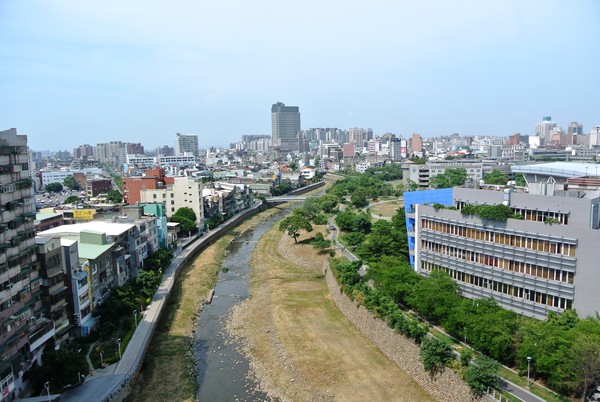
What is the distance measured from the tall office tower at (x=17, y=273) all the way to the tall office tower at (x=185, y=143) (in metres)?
161

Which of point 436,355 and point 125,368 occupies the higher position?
point 436,355

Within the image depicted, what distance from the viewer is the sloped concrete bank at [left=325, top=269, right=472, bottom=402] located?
54.6ft

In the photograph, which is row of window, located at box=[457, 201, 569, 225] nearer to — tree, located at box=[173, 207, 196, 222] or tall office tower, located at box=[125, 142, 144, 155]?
tree, located at box=[173, 207, 196, 222]

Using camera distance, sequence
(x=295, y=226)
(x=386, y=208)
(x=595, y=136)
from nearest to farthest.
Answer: (x=295, y=226), (x=386, y=208), (x=595, y=136)

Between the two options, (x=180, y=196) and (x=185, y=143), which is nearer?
(x=180, y=196)

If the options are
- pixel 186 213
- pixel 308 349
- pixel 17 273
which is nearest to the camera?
pixel 17 273

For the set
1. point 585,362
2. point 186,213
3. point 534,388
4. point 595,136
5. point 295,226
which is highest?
point 595,136

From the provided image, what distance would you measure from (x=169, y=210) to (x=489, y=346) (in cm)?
3780

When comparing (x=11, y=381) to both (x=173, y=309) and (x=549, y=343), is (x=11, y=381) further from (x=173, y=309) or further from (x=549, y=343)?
(x=549, y=343)

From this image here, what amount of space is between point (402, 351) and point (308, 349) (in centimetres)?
442

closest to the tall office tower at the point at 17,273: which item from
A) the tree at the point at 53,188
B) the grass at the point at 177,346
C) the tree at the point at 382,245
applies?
the grass at the point at 177,346

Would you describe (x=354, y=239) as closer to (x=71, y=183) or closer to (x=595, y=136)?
(x=71, y=183)

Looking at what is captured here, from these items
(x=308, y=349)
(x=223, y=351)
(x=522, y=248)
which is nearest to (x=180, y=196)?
(x=223, y=351)

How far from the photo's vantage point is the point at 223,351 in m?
22.3
